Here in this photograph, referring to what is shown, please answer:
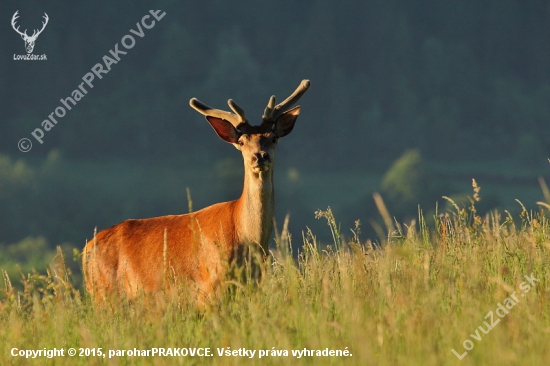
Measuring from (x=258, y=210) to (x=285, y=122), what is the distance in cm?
121

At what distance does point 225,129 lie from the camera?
9.06 metres

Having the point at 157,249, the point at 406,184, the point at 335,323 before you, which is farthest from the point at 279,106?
the point at 406,184

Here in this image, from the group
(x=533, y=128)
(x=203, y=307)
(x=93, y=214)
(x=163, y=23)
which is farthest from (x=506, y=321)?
(x=163, y=23)

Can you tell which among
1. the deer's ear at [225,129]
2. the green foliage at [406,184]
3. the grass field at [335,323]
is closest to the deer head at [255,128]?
the deer's ear at [225,129]

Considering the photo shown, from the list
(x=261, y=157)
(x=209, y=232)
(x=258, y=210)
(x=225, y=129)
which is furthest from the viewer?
(x=225, y=129)

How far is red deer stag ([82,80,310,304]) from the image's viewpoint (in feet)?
26.9

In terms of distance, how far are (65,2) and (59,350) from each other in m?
188

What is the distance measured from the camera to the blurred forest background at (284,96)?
430ft

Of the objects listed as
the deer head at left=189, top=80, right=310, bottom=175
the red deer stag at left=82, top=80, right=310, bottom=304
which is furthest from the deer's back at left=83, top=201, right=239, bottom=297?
the deer head at left=189, top=80, right=310, bottom=175

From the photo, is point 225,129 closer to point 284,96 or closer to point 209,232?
point 209,232

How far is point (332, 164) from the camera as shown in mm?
149375

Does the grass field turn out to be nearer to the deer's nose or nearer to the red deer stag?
the red deer stag

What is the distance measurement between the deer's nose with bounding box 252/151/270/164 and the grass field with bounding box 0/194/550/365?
132 cm

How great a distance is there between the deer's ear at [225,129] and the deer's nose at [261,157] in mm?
738
